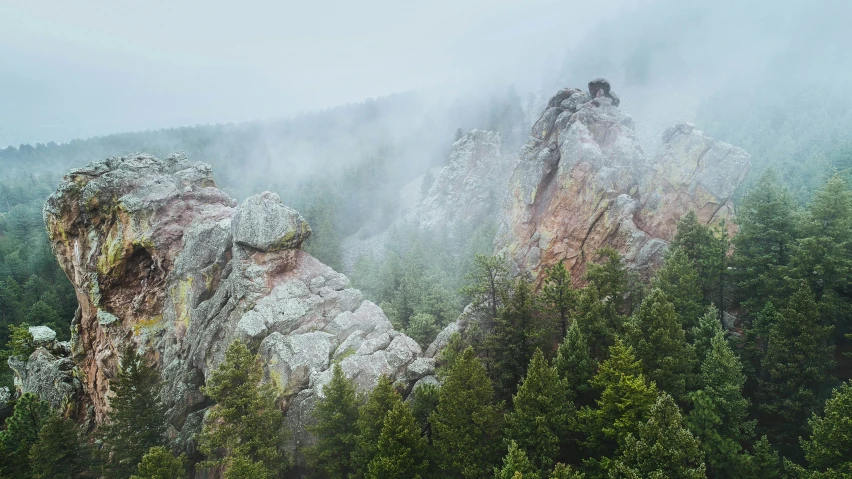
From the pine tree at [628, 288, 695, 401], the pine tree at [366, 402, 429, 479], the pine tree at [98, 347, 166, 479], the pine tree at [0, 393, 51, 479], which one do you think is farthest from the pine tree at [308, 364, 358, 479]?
the pine tree at [0, 393, 51, 479]

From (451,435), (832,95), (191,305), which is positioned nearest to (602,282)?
(451,435)

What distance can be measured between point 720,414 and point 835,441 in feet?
15.1

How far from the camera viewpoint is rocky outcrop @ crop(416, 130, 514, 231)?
299ft

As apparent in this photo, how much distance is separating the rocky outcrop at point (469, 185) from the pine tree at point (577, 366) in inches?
2428

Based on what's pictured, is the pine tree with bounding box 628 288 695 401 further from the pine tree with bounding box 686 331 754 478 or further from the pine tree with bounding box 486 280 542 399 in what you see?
the pine tree with bounding box 486 280 542 399

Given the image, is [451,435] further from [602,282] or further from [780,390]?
[780,390]

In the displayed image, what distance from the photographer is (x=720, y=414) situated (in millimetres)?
21266

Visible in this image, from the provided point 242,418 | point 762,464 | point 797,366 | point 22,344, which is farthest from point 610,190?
point 22,344

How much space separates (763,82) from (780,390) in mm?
125717

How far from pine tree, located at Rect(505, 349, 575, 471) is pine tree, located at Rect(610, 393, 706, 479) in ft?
11.8

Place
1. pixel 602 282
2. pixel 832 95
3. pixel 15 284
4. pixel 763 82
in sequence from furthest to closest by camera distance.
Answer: pixel 763 82 → pixel 832 95 → pixel 15 284 → pixel 602 282

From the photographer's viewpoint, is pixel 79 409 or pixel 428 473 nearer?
pixel 428 473

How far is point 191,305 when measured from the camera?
3556 cm

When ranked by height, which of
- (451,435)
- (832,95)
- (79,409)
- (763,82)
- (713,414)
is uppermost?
(763,82)
